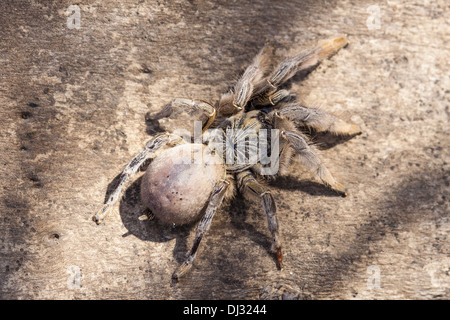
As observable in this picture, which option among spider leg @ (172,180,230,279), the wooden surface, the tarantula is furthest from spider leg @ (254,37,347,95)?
spider leg @ (172,180,230,279)

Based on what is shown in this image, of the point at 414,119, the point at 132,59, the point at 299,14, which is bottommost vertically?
the point at 414,119

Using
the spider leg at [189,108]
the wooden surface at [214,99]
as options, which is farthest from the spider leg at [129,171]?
the spider leg at [189,108]

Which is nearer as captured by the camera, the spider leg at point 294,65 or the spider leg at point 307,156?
the spider leg at point 307,156

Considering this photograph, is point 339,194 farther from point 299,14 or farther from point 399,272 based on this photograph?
point 299,14

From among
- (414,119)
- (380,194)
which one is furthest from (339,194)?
(414,119)

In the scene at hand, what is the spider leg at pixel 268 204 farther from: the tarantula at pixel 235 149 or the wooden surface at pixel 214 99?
the wooden surface at pixel 214 99

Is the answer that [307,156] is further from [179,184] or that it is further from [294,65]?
[179,184]

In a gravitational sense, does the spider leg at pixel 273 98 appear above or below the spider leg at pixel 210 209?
above
